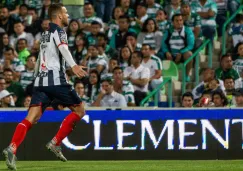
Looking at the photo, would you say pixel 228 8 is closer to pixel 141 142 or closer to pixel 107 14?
pixel 107 14

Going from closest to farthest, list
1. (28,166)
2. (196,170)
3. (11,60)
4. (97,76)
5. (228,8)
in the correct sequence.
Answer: (196,170)
(28,166)
(97,76)
(11,60)
(228,8)

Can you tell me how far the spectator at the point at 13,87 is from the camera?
1838cm

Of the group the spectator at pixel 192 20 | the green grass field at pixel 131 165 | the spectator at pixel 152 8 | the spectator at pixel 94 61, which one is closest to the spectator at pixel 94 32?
the spectator at pixel 94 61

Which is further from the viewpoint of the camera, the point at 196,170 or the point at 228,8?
the point at 228,8

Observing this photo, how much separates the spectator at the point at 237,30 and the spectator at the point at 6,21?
5.14 metres

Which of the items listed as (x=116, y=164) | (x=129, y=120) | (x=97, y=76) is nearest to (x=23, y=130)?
(x=116, y=164)

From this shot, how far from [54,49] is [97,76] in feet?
20.5

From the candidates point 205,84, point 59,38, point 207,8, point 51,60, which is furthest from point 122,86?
point 59,38

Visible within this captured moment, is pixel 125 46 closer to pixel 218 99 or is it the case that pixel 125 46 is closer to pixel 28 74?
pixel 28 74

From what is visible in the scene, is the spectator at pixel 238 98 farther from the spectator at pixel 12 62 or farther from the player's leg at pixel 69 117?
the spectator at pixel 12 62

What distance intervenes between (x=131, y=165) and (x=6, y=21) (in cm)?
920

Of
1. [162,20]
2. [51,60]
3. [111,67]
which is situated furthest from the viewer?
[162,20]

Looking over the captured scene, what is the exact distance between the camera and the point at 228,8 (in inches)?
828

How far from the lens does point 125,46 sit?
1889 cm
